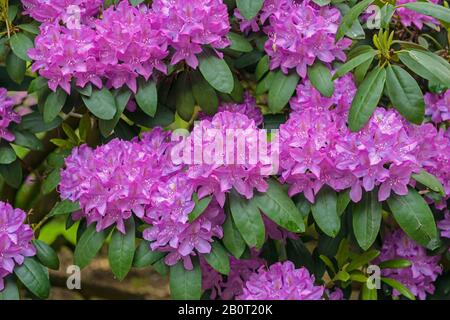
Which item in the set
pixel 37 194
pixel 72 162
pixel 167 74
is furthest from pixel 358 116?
pixel 37 194

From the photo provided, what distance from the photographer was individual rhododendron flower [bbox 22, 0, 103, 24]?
2.02 meters

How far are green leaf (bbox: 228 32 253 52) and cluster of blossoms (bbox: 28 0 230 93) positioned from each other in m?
0.07

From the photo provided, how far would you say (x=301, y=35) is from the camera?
199 centimetres

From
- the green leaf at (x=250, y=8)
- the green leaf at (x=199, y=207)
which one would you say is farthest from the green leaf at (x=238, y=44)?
the green leaf at (x=199, y=207)

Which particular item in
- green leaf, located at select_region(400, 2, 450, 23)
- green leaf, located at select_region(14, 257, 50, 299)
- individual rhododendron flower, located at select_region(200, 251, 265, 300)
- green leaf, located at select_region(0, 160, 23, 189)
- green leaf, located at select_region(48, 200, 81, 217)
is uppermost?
green leaf, located at select_region(400, 2, 450, 23)

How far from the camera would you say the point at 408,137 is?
6.06 ft

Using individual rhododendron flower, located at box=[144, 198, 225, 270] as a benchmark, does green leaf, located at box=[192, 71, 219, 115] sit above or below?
above

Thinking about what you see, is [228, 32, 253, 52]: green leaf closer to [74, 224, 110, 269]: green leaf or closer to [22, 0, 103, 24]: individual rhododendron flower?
[22, 0, 103, 24]: individual rhododendron flower

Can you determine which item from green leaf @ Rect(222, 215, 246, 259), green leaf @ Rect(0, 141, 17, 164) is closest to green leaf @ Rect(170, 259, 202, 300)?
green leaf @ Rect(222, 215, 246, 259)

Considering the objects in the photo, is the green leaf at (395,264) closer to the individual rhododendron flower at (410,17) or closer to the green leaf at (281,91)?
the green leaf at (281,91)

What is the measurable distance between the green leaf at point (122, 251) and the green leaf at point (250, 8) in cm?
59

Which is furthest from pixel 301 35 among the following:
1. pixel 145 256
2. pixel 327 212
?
pixel 145 256
